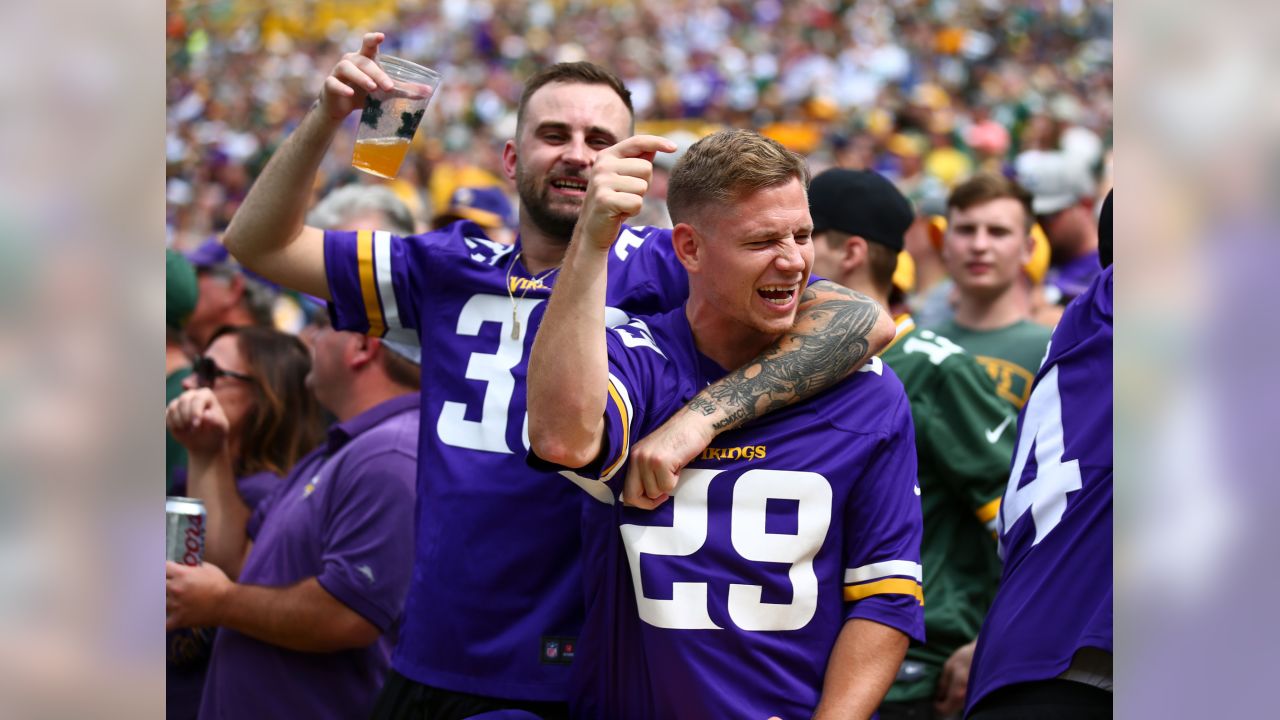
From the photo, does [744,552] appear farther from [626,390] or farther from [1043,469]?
[1043,469]

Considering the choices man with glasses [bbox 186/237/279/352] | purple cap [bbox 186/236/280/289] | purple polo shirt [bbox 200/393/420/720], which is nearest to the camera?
purple polo shirt [bbox 200/393/420/720]

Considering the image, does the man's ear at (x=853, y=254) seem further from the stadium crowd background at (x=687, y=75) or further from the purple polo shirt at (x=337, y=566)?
the stadium crowd background at (x=687, y=75)

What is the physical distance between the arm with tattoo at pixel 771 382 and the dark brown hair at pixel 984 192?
262cm

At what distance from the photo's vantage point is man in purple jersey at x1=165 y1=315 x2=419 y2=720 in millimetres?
3516

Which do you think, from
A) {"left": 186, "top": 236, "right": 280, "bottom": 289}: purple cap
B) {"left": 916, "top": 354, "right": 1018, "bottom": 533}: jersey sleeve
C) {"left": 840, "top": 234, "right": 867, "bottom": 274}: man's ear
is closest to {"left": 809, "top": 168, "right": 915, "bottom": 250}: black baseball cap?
{"left": 840, "top": 234, "right": 867, "bottom": 274}: man's ear

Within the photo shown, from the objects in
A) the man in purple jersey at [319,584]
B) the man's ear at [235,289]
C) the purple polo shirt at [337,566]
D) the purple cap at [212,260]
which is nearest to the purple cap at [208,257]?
the purple cap at [212,260]

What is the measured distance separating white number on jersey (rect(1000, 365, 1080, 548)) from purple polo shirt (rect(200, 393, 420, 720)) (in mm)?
1651

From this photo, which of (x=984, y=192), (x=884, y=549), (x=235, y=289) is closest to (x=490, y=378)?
(x=884, y=549)

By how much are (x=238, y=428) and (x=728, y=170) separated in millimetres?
2452

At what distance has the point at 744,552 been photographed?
2.42 m

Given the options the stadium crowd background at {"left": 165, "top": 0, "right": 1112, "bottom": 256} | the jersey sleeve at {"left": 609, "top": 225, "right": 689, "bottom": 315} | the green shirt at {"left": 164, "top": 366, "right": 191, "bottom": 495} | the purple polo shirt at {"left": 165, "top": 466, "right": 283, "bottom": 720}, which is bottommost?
the purple polo shirt at {"left": 165, "top": 466, "right": 283, "bottom": 720}

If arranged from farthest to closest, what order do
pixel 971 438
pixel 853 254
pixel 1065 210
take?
pixel 1065 210, pixel 853 254, pixel 971 438

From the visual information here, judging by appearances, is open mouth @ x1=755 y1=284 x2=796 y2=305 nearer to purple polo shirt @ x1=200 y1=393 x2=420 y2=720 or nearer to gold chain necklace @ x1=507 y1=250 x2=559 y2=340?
gold chain necklace @ x1=507 y1=250 x2=559 y2=340

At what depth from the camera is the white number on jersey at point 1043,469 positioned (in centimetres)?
245
